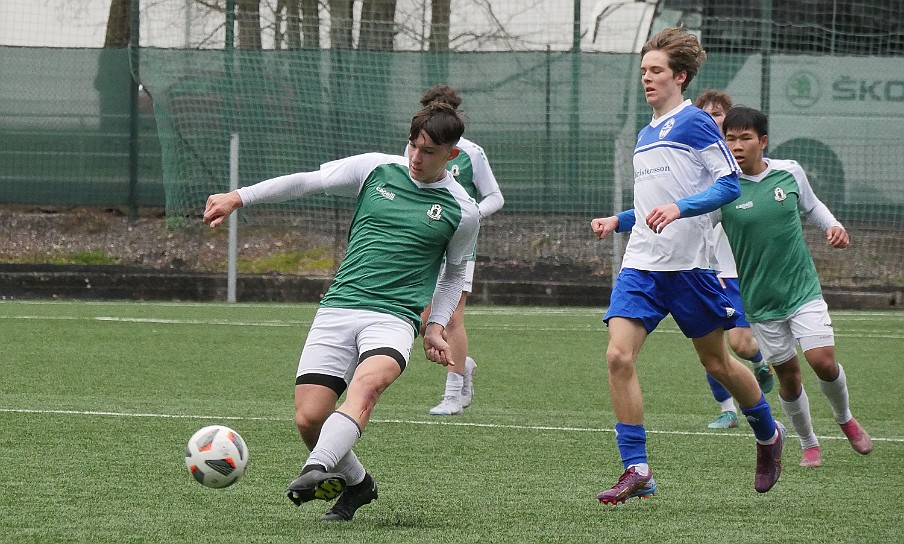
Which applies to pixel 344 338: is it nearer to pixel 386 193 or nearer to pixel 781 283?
pixel 386 193

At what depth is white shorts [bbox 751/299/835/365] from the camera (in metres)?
6.47

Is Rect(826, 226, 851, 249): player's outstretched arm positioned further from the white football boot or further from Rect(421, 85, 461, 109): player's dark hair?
the white football boot

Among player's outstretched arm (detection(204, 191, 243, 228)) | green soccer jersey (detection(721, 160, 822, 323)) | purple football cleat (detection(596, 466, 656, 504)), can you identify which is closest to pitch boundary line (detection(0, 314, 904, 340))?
green soccer jersey (detection(721, 160, 822, 323))

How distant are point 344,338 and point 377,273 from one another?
27 cm

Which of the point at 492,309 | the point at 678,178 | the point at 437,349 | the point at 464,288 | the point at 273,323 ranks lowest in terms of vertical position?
the point at 492,309

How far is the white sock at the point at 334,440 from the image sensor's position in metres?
4.50

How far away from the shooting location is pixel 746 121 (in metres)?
6.50

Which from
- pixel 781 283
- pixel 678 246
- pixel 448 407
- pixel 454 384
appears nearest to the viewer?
pixel 678 246

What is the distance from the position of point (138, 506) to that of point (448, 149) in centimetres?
168

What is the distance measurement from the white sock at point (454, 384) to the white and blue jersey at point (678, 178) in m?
2.58

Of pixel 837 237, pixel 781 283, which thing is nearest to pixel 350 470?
pixel 781 283

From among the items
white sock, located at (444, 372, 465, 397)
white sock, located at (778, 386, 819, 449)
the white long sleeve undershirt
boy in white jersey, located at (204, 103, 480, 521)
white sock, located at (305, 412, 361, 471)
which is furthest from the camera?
white sock, located at (444, 372, 465, 397)

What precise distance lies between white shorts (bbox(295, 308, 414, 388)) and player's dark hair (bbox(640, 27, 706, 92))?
1618mm

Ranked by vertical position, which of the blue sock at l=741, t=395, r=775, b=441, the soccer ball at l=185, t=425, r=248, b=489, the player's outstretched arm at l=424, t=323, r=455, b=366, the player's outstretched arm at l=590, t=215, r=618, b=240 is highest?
the player's outstretched arm at l=590, t=215, r=618, b=240
